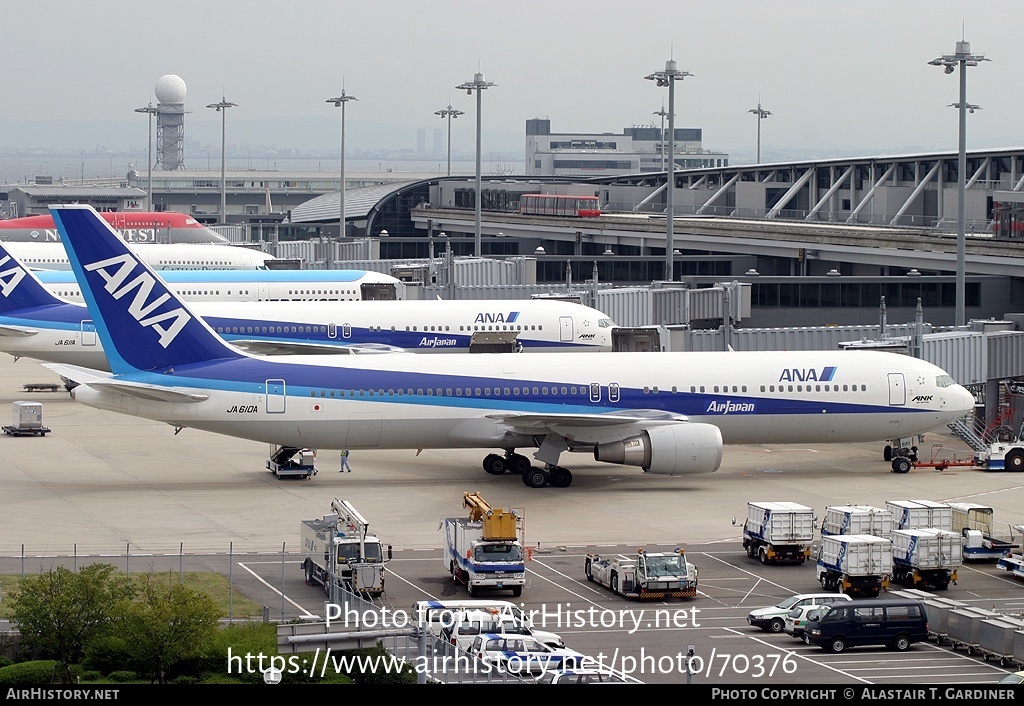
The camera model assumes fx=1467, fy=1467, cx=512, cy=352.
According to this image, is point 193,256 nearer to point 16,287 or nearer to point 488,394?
point 16,287

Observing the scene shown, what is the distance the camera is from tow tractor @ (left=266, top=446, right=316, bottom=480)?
52312 mm

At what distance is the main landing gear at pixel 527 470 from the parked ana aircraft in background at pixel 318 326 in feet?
47.3

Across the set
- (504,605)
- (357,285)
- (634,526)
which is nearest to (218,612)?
(504,605)

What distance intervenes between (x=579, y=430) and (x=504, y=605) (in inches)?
694

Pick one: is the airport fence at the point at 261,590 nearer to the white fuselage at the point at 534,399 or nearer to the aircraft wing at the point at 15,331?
the white fuselage at the point at 534,399

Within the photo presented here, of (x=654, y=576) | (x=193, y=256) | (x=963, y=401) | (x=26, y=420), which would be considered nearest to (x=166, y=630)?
(x=654, y=576)

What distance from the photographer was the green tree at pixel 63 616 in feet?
99.0

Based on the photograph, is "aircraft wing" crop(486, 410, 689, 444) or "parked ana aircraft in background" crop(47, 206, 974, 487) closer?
"parked ana aircraft in background" crop(47, 206, 974, 487)

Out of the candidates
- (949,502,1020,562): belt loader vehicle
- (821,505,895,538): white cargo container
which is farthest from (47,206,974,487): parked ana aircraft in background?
(821,505,895,538): white cargo container

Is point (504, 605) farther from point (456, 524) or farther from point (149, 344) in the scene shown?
point (149, 344)

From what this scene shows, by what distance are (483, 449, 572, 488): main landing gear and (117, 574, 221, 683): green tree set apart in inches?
870

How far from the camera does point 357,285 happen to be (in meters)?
82.2

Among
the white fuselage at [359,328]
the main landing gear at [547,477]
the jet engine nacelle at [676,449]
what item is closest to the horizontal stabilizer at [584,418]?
the jet engine nacelle at [676,449]

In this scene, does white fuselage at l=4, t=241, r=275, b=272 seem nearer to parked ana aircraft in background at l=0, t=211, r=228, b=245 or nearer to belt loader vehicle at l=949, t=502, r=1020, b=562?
parked ana aircraft in background at l=0, t=211, r=228, b=245
